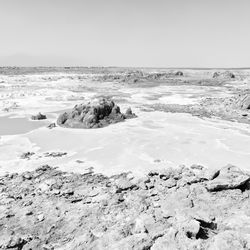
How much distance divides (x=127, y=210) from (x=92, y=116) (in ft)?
37.4

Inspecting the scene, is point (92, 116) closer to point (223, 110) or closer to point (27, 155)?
point (27, 155)

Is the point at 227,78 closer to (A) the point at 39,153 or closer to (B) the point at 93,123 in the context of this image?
(B) the point at 93,123

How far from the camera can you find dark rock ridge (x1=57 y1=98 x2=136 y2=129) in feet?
62.5

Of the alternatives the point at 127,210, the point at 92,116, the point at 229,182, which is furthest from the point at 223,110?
the point at 127,210

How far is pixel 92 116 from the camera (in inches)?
760

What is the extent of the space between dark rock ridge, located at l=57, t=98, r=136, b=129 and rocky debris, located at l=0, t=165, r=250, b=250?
7.70 meters

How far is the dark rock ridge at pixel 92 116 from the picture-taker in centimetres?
1906

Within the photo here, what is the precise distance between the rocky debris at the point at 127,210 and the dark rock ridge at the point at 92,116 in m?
7.70

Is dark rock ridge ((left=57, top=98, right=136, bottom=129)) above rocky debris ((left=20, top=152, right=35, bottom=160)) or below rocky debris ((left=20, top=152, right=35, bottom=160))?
above

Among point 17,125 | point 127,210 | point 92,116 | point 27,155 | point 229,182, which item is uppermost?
point 92,116

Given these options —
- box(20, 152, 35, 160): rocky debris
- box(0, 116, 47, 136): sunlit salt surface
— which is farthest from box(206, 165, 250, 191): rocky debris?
box(0, 116, 47, 136): sunlit salt surface

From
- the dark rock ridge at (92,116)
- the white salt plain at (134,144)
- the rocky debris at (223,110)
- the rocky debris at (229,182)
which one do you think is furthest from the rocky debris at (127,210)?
the rocky debris at (223,110)

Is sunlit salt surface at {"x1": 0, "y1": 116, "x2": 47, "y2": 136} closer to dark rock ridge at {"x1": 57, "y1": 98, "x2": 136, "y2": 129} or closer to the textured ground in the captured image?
the textured ground

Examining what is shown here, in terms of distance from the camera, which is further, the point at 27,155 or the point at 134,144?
the point at 134,144
